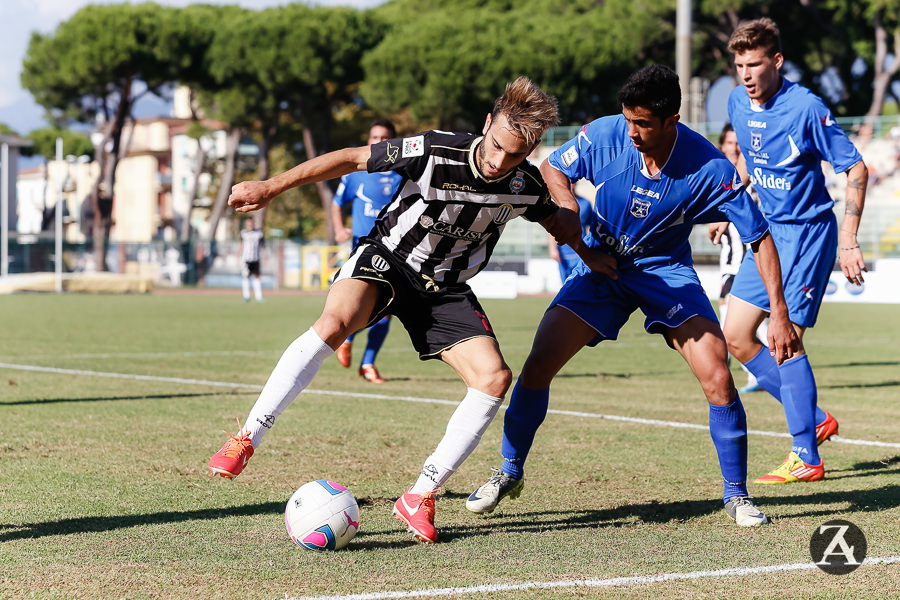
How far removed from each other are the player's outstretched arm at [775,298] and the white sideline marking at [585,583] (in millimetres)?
1089

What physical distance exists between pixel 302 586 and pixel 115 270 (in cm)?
4983

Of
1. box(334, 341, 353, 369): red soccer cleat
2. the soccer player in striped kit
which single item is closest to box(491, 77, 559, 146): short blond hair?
the soccer player in striped kit

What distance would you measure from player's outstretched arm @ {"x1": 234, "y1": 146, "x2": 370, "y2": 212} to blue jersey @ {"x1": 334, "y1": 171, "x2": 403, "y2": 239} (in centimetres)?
544

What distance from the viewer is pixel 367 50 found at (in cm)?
4722

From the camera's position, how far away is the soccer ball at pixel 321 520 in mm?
4004

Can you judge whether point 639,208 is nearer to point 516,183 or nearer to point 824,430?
point 516,183

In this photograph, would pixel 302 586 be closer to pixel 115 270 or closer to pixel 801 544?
pixel 801 544

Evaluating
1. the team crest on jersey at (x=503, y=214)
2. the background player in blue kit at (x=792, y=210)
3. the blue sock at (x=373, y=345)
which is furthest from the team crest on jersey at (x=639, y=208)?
the blue sock at (x=373, y=345)

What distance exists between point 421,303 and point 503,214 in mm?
535

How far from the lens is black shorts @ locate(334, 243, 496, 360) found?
4492 millimetres

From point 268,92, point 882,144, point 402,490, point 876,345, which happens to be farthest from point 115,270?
point 402,490

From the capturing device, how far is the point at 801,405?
5.66 meters

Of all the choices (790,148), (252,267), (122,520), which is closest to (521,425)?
(122,520)

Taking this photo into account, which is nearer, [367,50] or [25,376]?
[25,376]
